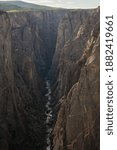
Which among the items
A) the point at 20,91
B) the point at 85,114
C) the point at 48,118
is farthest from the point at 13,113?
the point at 85,114

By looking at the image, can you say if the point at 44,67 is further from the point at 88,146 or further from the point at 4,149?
the point at 88,146

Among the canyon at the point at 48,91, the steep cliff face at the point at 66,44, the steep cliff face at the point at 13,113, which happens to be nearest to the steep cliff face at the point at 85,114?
the canyon at the point at 48,91

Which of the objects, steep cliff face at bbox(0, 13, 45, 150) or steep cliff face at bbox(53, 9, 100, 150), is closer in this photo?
steep cliff face at bbox(53, 9, 100, 150)

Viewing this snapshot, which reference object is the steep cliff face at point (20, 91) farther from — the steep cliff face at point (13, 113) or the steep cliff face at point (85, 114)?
the steep cliff face at point (85, 114)

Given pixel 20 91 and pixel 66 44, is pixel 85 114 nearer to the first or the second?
pixel 20 91

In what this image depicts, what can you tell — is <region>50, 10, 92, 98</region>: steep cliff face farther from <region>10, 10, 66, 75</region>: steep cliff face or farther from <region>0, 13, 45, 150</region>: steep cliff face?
<region>0, 13, 45, 150</region>: steep cliff face

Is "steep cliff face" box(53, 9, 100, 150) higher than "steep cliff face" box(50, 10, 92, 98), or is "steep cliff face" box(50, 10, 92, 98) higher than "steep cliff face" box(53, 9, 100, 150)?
"steep cliff face" box(50, 10, 92, 98)

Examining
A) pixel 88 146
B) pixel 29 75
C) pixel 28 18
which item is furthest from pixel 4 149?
pixel 28 18

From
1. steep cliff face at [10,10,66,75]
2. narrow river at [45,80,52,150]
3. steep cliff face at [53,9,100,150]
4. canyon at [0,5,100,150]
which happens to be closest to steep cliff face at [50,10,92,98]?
canyon at [0,5,100,150]
